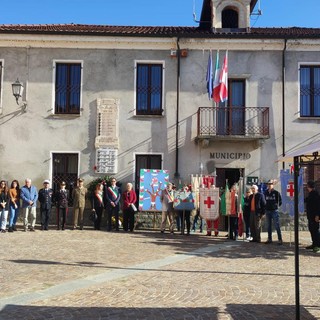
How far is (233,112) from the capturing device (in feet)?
56.9

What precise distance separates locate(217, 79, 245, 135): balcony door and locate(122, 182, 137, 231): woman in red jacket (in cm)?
458

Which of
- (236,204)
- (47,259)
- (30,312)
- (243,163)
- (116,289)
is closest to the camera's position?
(30,312)

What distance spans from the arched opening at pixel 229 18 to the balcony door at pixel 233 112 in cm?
282

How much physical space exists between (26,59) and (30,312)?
14.1m

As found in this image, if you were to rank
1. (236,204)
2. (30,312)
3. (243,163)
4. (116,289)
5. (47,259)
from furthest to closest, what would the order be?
1. (243,163)
2. (236,204)
3. (47,259)
4. (116,289)
5. (30,312)

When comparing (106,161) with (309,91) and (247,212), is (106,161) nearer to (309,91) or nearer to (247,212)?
(247,212)

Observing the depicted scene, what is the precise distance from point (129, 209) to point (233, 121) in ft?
18.8

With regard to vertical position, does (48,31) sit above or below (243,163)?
above

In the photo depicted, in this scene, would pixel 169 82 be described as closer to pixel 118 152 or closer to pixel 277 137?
pixel 118 152

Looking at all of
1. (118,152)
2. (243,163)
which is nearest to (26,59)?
(118,152)

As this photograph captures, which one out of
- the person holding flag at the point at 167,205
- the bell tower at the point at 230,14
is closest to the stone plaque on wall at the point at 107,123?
the person holding flag at the point at 167,205

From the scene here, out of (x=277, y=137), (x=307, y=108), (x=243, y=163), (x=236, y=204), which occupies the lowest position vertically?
(x=236, y=204)

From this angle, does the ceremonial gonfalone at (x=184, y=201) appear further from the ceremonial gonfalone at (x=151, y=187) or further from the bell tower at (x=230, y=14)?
the bell tower at (x=230, y=14)

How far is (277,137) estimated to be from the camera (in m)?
17.2
